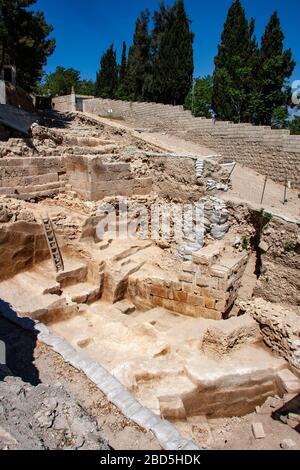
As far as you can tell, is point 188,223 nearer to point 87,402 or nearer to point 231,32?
point 87,402

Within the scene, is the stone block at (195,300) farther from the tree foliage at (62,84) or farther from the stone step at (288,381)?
the tree foliage at (62,84)

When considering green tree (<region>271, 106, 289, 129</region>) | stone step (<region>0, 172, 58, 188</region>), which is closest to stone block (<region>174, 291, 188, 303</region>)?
stone step (<region>0, 172, 58, 188</region>)

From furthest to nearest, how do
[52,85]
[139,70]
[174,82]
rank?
[52,85] < [139,70] < [174,82]

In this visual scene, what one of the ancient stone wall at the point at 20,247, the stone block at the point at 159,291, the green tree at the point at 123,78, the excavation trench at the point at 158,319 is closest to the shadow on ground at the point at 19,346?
the excavation trench at the point at 158,319

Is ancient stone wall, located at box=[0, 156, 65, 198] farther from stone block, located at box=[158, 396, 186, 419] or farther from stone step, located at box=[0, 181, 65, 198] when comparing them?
stone block, located at box=[158, 396, 186, 419]

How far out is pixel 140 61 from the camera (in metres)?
23.9

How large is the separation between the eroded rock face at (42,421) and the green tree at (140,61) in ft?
74.9

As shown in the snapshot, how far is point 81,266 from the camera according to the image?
8656 millimetres

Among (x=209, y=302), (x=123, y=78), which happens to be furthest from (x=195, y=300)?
(x=123, y=78)

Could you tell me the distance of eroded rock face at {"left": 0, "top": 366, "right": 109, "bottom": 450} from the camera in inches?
97.3

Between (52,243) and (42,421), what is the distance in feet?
20.5

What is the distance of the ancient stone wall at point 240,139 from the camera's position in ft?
36.4

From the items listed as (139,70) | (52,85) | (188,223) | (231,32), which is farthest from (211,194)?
(52,85)

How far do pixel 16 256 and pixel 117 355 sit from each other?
141 inches
